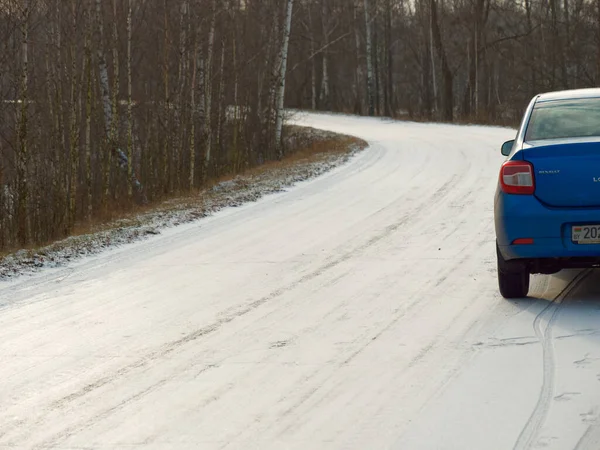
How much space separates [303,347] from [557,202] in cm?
244

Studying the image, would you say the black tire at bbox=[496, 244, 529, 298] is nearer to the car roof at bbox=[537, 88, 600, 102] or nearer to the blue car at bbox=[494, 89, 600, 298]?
Answer: the blue car at bbox=[494, 89, 600, 298]

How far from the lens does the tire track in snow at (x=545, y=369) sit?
16.4 feet

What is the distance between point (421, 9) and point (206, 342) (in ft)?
225

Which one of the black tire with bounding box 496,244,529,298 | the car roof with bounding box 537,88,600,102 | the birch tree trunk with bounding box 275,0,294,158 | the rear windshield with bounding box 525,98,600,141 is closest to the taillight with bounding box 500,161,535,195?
the rear windshield with bounding box 525,98,600,141

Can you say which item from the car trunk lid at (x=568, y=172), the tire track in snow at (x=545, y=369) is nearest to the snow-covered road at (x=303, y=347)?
the tire track in snow at (x=545, y=369)

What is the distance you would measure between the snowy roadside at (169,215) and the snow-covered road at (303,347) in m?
0.47

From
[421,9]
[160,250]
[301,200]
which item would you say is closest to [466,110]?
[421,9]

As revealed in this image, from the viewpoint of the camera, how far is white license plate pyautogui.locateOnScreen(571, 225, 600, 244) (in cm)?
784

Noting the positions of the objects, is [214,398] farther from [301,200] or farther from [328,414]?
[301,200]

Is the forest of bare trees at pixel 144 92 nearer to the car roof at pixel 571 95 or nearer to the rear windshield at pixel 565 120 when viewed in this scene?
the car roof at pixel 571 95

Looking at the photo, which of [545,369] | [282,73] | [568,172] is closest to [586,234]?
[568,172]

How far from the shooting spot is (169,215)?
15336 mm

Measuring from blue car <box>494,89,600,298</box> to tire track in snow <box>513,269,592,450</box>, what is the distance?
439 mm

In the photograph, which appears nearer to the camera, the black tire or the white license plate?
the white license plate
